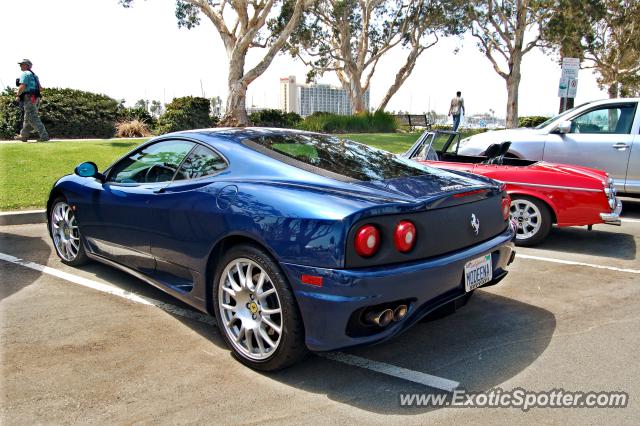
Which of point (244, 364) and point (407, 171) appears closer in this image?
point (244, 364)

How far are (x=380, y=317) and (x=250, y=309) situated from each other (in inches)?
32.0

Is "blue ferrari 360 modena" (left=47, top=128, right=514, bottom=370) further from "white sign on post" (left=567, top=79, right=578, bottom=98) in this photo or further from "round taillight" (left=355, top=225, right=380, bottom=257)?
"white sign on post" (left=567, top=79, right=578, bottom=98)

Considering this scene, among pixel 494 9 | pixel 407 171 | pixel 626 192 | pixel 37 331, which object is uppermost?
pixel 494 9

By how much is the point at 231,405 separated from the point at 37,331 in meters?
1.80

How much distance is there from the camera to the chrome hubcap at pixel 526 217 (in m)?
6.19

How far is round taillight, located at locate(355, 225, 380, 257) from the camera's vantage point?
2.78 m

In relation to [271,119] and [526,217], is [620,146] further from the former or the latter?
[271,119]

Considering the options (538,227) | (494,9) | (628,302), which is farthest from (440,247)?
(494,9)

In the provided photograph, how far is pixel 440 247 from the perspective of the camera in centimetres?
310

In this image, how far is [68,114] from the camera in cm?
1573

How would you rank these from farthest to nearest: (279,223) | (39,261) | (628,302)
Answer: (39,261) < (628,302) < (279,223)

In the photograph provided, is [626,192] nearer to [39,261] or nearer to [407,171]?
[407,171]

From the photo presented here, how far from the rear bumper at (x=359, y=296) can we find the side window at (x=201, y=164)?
1060mm

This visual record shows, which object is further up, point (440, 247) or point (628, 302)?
point (440, 247)
